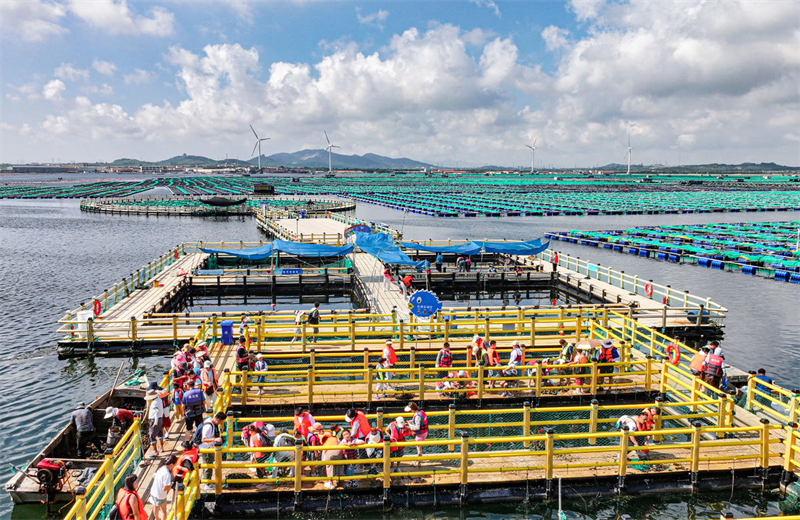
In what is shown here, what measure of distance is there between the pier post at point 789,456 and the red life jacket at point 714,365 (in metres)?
3.96

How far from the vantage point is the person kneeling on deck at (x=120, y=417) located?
57.9ft

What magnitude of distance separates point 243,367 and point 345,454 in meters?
7.14

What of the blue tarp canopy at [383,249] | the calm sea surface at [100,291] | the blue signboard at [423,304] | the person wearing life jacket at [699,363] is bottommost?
the calm sea surface at [100,291]

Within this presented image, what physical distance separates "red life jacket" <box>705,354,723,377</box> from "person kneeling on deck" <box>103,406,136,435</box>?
752 inches

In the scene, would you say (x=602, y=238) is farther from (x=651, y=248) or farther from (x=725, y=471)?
(x=725, y=471)

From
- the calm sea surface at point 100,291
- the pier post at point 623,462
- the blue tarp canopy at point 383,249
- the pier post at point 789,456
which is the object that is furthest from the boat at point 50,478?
the blue tarp canopy at point 383,249

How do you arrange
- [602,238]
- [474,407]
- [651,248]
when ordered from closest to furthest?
[474,407] → [651,248] → [602,238]

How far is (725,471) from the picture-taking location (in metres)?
14.9

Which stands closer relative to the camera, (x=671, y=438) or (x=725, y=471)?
(x=725, y=471)

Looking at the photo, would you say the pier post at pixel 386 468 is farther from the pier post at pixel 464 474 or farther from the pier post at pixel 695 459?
the pier post at pixel 695 459

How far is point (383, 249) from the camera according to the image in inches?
1559

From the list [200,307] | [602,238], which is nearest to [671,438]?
[200,307]

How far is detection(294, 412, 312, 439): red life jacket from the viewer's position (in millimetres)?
14646

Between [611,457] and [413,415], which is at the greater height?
[413,415]
